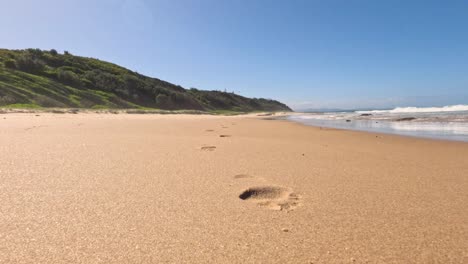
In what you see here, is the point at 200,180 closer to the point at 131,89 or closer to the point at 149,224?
the point at 149,224

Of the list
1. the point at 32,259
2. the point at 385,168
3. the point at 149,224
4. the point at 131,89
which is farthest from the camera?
the point at 131,89

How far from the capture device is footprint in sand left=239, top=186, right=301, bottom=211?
199 centimetres

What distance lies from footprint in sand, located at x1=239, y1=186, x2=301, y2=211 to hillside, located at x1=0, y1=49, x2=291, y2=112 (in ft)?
61.7

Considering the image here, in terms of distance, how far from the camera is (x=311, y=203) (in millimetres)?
1998

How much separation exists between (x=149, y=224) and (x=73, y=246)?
0.37 meters

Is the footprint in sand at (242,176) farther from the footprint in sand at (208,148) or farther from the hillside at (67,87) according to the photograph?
the hillside at (67,87)

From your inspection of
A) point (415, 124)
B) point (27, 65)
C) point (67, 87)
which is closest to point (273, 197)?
point (415, 124)

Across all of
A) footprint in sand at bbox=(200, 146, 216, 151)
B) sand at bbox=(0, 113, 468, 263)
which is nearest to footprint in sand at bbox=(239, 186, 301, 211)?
sand at bbox=(0, 113, 468, 263)

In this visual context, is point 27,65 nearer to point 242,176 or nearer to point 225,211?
point 242,176

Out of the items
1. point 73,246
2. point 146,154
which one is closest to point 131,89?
point 146,154

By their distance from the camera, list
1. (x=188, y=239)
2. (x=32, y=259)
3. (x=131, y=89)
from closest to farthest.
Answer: (x=32, y=259)
(x=188, y=239)
(x=131, y=89)

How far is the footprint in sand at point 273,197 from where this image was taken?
1.99 m

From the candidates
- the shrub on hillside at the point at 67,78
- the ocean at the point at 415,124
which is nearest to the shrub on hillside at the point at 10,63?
the shrub on hillside at the point at 67,78

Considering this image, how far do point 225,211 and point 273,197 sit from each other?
0.51 meters
